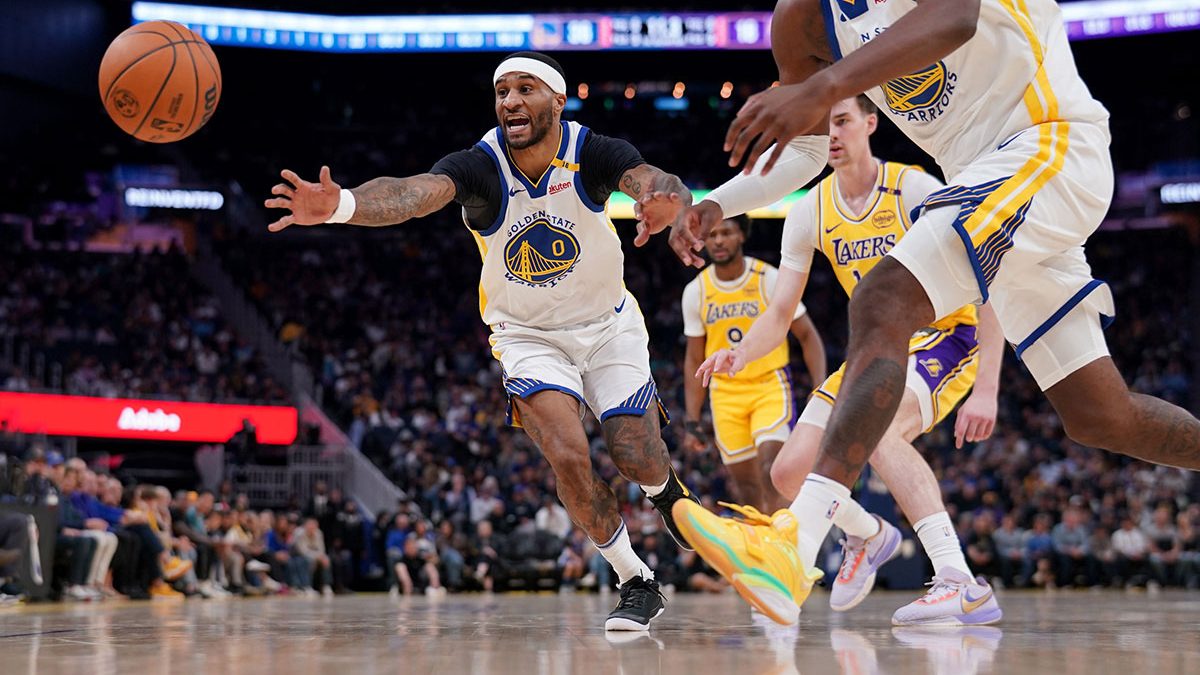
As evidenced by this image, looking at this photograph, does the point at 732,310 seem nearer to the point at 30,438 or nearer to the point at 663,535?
the point at 663,535

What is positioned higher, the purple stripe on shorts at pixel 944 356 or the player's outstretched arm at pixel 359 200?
the player's outstretched arm at pixel 359 200

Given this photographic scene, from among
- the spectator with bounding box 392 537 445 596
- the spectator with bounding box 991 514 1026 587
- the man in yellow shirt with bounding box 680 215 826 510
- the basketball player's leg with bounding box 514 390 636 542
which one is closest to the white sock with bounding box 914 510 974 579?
the basketball player's leg with bounding box 514 390 636 542

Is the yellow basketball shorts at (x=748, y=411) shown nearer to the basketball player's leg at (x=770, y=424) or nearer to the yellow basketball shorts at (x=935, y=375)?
the basketball player's leg at (x=770, y=424)

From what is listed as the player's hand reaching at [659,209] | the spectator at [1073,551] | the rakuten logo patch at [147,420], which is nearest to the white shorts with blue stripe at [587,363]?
the player's hand reaching at [659,209]

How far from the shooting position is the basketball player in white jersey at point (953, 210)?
9.73ft

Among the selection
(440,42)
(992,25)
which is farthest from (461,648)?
(440,42)

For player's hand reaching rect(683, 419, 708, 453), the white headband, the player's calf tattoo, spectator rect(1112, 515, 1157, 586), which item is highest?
the white headband

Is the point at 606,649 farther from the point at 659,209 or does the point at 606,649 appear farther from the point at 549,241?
the point at 549,241

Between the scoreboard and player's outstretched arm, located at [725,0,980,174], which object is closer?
player's outstretched arm, located at [725,0,980,174]

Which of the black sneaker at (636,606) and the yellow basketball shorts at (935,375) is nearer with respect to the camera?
the black sneaker at (636,606)

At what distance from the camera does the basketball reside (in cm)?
645

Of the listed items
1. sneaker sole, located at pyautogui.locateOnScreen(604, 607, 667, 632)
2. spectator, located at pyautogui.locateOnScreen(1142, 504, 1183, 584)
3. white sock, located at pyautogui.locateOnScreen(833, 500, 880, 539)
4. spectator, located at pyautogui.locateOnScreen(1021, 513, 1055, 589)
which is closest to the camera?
sneaker sole, located at pyautogui.locateOnScreen(604, 607, 667, 632)

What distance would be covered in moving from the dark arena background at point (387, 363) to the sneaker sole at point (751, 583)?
2.64 feet

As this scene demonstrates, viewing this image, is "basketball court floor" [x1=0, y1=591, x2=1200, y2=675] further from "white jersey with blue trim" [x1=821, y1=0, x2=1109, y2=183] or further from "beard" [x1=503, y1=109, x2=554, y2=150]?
"beard" [x1=503, y1=109, x2=554, y2=150]
